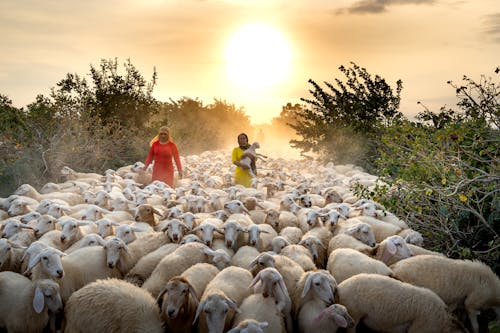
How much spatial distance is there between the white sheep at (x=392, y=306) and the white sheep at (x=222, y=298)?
40.6 inches

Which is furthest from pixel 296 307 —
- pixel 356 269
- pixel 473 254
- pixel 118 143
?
pixel 118 143

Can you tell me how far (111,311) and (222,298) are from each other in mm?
1056

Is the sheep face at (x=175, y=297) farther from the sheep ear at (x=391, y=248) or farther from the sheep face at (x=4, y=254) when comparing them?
the sheep ear at (x=391, y=248)

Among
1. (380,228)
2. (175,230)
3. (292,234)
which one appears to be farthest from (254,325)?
(380,228)

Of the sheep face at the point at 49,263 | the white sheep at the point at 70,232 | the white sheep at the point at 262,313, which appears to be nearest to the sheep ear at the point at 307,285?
the white sheep at the point at 262,313

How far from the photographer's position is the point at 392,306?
4980 mm

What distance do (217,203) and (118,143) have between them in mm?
10392

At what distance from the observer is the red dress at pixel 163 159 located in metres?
12.7

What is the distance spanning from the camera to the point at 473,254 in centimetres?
734

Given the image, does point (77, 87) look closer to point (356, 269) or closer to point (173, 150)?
point (173, 150)

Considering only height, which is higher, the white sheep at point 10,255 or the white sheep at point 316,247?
the white sheep at point 10,255

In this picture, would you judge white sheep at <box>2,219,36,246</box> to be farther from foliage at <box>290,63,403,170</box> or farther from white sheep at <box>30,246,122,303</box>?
foliage at <box>290,63,403,170</box>

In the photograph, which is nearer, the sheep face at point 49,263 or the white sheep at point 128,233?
the sheep face at point 49,263

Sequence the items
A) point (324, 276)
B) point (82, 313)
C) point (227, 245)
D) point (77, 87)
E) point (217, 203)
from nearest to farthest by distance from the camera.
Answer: point (82, 313), point (324, 276), point (227, 245), point (217, 203), point (77, 87)
